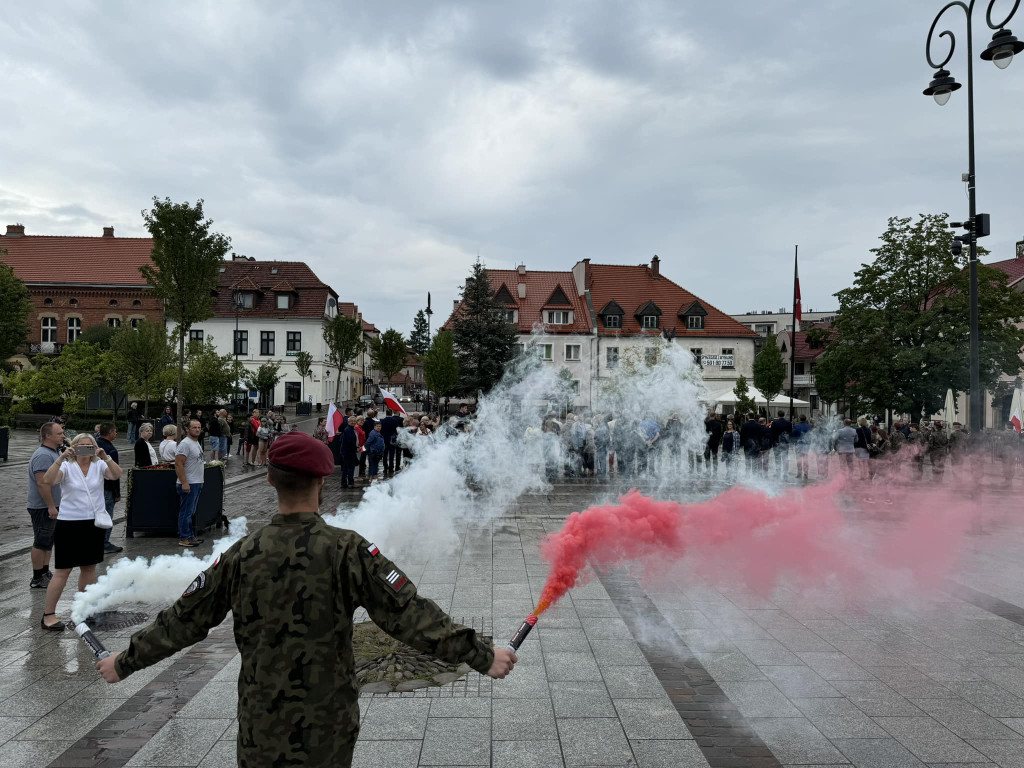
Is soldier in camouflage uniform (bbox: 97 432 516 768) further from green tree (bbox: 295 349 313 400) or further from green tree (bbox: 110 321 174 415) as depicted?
green tree (bbox: 295 349 313 400)

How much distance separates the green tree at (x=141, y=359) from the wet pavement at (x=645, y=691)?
31.9m

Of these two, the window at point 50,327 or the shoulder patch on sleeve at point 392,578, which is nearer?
the shoulder patch on sleeve at point 392,578

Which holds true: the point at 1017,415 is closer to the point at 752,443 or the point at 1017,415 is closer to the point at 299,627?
the point at 752,443

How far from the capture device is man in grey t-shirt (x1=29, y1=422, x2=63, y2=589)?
7.27 m

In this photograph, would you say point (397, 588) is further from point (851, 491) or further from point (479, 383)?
point (479, 383)

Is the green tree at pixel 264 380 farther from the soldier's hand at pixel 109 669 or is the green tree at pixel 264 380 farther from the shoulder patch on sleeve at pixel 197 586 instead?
the shoulder patch on sleeve at pixel 197 586

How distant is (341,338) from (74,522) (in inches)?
2164

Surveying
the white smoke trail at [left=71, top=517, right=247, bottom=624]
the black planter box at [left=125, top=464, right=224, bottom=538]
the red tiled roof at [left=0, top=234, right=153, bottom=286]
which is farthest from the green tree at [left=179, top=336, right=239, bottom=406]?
the white smoke trail at [left=71, top=517, right=247, bottom=624]

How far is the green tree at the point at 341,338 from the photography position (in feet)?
199

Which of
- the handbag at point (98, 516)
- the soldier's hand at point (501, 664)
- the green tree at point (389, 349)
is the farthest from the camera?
the green tree at point (389, 349)

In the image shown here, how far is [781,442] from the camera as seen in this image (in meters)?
19.2

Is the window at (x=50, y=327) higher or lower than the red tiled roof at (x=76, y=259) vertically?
lower

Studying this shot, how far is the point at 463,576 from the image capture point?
863 cm

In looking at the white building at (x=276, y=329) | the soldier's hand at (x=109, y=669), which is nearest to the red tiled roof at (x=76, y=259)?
the white building at (x=276, y=329)
